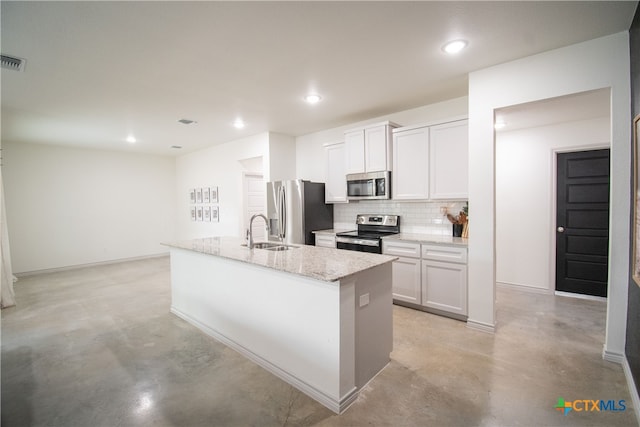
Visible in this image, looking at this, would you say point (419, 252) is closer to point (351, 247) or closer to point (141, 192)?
point (351, 247)

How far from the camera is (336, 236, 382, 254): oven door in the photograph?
3886 mm

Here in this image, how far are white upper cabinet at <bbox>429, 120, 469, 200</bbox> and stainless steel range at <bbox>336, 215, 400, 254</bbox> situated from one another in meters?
0.87


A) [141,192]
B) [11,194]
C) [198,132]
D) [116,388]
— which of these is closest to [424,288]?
[116,388]

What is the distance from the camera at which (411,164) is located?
3.84m

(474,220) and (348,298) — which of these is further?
(474,220)

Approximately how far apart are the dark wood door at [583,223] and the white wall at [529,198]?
120 mm

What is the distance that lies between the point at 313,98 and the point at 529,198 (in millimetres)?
3598

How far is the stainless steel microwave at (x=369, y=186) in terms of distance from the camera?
4.04 meters

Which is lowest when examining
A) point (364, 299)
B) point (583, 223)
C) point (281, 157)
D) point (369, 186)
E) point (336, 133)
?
point (364, 299)

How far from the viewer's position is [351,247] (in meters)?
4.18

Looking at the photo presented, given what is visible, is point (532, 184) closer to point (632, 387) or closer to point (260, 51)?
point (632, 387)

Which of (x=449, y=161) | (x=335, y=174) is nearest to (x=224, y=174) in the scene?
(x=335, y=174)

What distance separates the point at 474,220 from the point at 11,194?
8245mm

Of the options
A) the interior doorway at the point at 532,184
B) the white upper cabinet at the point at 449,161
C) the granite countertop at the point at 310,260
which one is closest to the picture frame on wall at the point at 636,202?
the white upper cabinet at the point at 449,161
